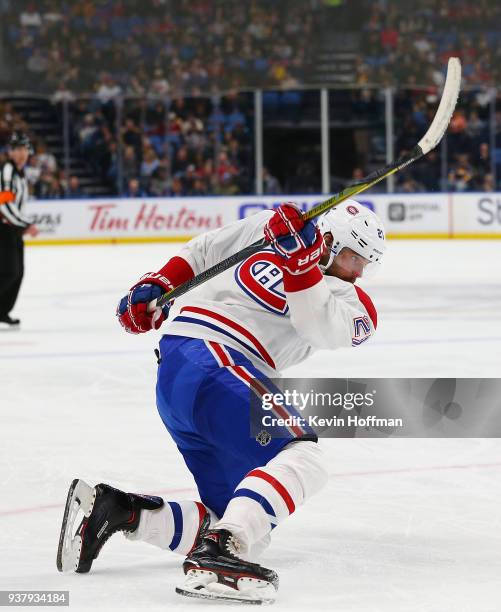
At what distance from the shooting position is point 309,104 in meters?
15.8

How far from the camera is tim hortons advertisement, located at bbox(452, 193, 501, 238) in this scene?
50.3 feet

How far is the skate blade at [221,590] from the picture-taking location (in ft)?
8.32

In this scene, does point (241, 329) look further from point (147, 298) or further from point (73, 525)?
point (73, 525)

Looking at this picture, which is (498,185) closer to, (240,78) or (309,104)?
(309,104)

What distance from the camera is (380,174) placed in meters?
2.93

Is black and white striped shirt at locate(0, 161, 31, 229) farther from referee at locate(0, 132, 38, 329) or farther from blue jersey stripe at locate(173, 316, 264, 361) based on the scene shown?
blue jersey stripe at locate(173, 316, 264, 361)

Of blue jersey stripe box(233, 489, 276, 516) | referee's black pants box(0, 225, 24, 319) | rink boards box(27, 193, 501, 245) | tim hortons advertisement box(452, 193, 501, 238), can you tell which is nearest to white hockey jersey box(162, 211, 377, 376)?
blue jersey stripe box(233, 489, 276, 516)

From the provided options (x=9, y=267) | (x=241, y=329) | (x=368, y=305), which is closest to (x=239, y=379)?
(x=241, y=329)

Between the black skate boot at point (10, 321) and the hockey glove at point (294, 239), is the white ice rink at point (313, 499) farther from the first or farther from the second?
the hockey glove at point (294, 239)

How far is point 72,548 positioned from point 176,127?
45.0 feet

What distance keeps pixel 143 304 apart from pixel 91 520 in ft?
1.73

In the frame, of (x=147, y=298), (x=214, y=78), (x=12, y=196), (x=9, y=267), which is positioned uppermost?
(x=147, y=298)

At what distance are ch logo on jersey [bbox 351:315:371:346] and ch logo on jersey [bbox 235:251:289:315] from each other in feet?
0.54

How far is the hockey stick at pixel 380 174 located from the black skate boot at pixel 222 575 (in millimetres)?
A: 639
